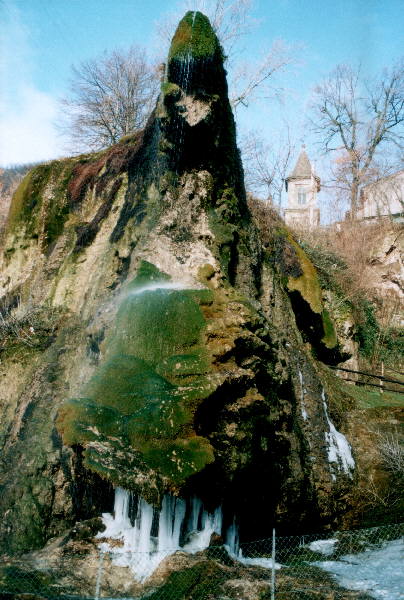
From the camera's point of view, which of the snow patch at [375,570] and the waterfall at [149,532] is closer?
the waterfall at [149,532]

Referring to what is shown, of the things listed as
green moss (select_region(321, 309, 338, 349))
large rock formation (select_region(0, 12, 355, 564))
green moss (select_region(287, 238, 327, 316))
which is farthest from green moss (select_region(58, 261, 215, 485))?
green moss (select_region(321, 309, 338, 349))

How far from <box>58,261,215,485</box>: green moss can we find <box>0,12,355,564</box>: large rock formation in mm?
18

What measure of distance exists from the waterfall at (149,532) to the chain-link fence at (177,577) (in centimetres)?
2

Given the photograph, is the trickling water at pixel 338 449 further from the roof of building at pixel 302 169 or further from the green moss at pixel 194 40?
the roof of building at pixel 302 169

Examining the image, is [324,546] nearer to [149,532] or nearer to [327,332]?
[149,532]

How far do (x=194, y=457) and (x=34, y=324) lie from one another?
589 cm

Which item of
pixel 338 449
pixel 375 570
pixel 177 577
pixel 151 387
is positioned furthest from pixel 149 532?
pixel 338 449

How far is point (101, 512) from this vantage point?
663 centimetres

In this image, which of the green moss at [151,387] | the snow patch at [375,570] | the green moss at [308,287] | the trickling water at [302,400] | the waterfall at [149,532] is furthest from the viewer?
the green moss at [308,287]

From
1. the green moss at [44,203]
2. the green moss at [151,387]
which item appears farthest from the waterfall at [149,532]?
the green moss at [44,203]

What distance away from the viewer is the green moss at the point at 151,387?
607cm

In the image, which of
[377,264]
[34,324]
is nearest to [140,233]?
[34,324]

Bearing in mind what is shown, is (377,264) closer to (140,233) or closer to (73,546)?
(140,233)

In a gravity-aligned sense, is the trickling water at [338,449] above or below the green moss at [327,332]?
below
